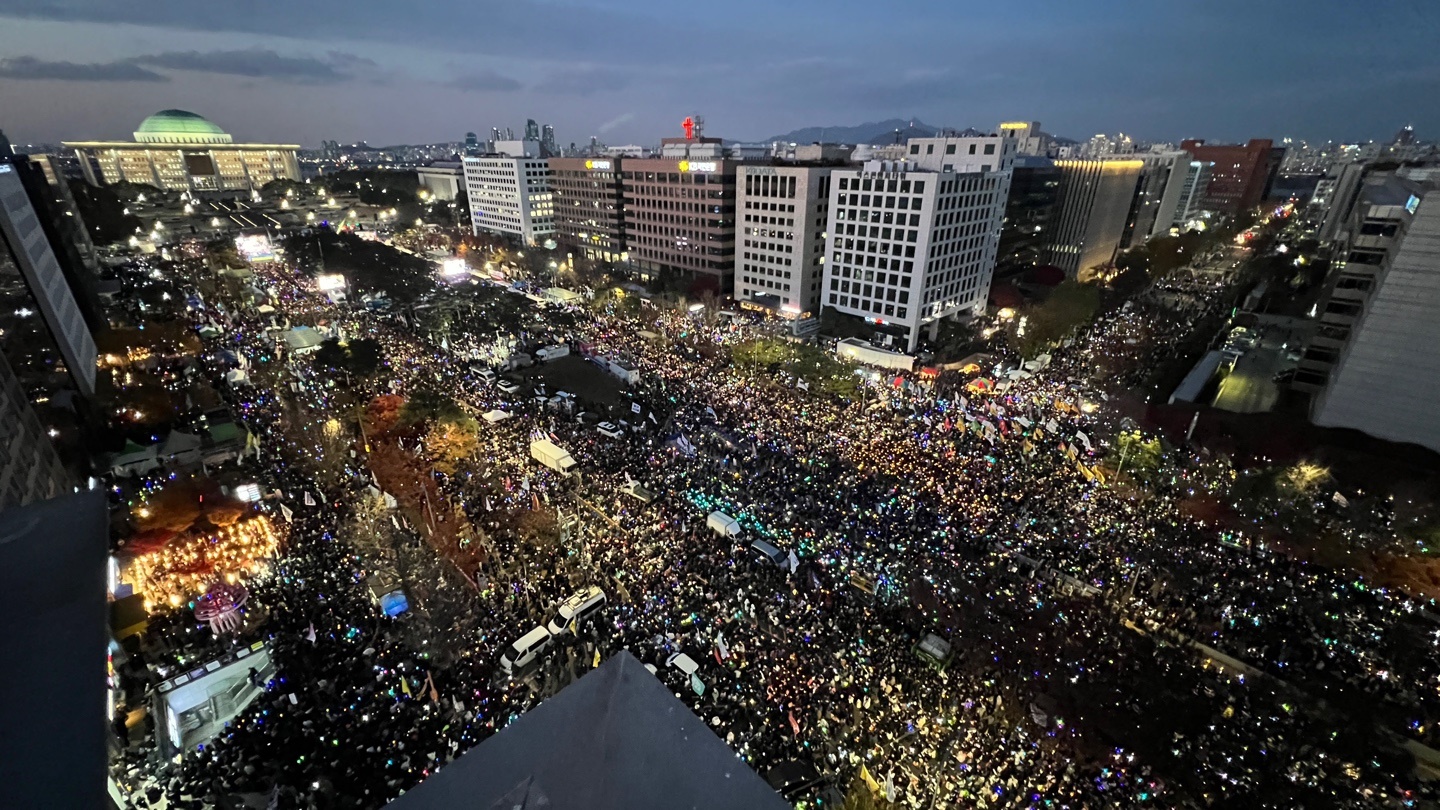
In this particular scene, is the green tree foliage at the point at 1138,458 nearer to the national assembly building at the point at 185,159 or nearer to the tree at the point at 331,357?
the tree at the point at 331,357

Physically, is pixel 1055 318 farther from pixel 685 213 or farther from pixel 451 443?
pixel 451 443

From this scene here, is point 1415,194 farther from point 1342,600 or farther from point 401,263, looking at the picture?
point 401,263

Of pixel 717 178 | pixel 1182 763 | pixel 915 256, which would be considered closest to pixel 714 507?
pixel 1182 763

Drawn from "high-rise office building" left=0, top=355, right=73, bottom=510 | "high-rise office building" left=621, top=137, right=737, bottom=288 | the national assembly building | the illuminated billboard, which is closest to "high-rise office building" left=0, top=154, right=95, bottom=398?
"high-rise office building" left=0, top=355, right=73, bottom=510

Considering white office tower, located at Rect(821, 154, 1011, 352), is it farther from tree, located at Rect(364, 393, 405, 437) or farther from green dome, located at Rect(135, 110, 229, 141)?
green dome, located at Rect(135, 110, 229, 141)

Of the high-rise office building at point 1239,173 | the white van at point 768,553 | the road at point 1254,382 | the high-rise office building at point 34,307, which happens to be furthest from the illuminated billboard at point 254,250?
the high-rise office building at point 1239,173

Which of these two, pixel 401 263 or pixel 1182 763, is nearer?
Result: pixel 1182 763

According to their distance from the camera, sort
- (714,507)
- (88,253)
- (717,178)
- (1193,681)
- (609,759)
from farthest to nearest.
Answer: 1. (717,178)
2. (88,253)
3. (714,507)
4. (1193,681)
5. (609,759)
